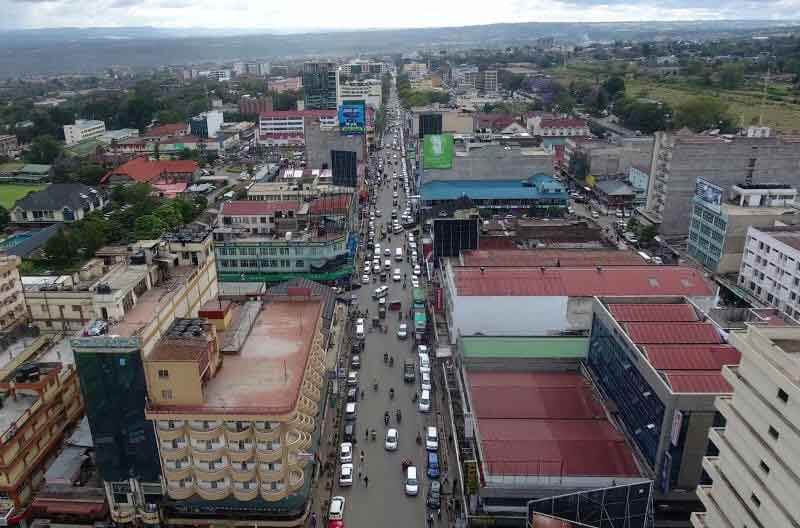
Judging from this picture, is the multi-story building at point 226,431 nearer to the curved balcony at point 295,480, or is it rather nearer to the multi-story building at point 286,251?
the curved balcony at point 295,480

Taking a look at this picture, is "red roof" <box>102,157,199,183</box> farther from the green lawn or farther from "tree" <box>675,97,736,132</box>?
"tree" <box>675,97,736,132</box>

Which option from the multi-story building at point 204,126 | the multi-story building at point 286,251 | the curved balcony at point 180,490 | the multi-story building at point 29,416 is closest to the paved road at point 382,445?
the multi-story building at point 286,251

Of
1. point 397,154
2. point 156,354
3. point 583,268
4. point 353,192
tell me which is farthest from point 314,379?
point 397,154

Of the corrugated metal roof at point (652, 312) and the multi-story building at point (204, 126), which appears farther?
the multi-story building at point (204, 126)

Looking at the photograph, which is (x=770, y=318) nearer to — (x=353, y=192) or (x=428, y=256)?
(x=428, y=256)

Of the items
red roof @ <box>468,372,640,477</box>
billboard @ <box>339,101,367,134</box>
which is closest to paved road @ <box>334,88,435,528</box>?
red roof @ <box>468,372,640,477</box>

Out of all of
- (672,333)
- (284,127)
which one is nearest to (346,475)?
(672,333)

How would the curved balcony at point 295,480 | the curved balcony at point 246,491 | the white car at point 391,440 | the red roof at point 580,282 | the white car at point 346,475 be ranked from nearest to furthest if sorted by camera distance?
the curved balcony at point 246,491, the curved balcony at point 295,480, the white car at point 346,475, the white car at point 391,440, the red roof at point 580,282
